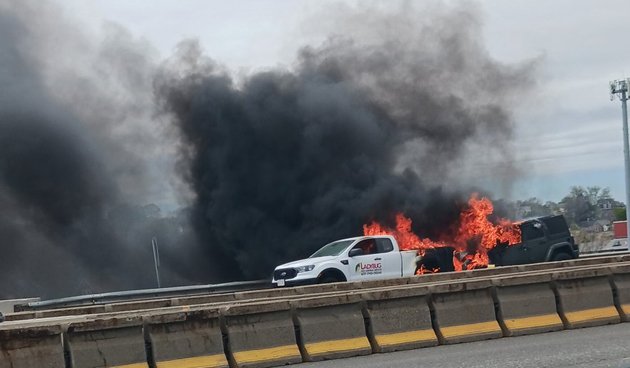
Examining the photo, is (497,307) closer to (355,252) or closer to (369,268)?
(355,252)

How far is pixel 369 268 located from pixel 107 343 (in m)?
11.4

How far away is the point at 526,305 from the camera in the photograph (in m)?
11.3

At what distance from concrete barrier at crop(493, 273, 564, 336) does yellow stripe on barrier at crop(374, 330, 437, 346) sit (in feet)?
3.99

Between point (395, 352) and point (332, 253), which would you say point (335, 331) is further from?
point (332, 253)

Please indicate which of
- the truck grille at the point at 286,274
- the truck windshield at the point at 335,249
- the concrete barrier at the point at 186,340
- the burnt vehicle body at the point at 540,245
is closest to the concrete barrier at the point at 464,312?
the concrete barrier at the point at 186,340

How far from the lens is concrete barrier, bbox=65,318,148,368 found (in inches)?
344

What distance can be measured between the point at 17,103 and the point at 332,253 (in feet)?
67.0

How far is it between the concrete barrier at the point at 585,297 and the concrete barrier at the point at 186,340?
16.9 feet

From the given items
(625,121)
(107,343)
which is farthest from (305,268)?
(625,121)

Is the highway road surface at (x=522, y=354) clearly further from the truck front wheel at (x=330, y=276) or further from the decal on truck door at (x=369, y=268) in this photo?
the decal on truck door at (x=369, y=268)

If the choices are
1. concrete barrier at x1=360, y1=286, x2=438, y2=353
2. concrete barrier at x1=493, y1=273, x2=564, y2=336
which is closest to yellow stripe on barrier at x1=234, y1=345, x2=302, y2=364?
concrete barrier at x1=360, y1=286, x2=438, y2=353

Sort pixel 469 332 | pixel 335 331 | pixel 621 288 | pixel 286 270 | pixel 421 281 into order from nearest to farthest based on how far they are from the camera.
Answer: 1. pixel 335 331
2. pixel 469 332
3. pixel 621 288
4. pixel 421 281
5. pixel 286 270

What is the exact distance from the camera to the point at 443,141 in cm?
3497

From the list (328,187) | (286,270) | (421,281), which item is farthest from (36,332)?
(328,187)
